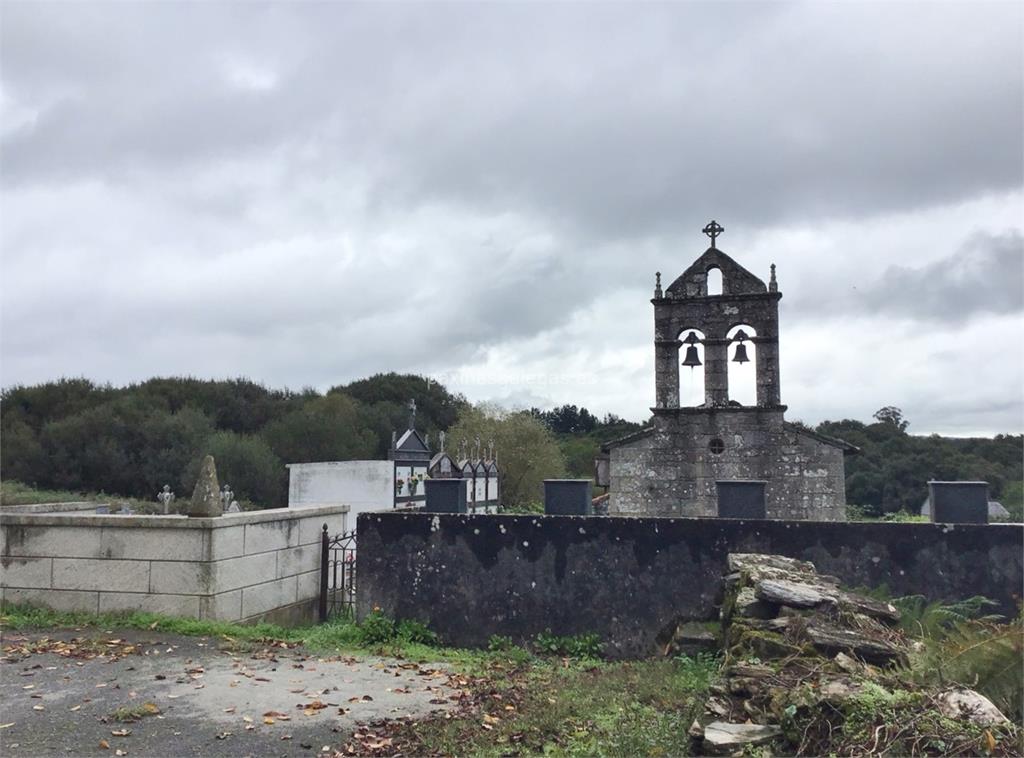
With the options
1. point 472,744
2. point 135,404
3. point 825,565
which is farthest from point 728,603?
point 135,404

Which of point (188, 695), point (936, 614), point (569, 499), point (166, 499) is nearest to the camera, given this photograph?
point (188, 695)

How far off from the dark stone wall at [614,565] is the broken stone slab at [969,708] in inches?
206

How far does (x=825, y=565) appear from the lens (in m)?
8.45

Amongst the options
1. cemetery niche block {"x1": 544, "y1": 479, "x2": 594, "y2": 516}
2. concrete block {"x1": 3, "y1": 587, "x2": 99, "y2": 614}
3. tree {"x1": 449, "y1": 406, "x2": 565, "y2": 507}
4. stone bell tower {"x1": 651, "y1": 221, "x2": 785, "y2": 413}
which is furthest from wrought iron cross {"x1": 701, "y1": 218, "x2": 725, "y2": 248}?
tree {"x1": 449, "y1": 406, "x2": 565, "y2": 507}

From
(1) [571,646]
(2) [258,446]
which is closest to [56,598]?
(1) [571,646]

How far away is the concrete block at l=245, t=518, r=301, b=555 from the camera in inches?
364

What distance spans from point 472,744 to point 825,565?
5242 millimetres

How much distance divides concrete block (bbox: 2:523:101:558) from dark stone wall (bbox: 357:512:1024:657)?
319cm

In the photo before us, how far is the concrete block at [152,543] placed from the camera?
28.5ft

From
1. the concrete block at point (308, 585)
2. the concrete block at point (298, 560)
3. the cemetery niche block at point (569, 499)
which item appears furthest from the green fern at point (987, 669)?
the concrete block at point (308, 585)

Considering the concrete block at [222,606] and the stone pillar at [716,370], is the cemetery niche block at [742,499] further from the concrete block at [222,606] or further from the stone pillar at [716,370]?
the concrete block at [222,606]

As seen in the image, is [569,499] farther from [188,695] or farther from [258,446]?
[258,446]

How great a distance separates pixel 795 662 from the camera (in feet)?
13.8

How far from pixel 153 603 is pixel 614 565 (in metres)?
5.42
